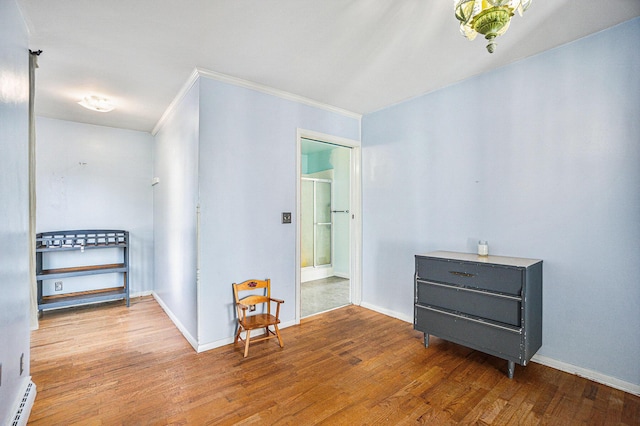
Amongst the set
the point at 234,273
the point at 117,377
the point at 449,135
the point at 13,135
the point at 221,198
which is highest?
the point at 449,135

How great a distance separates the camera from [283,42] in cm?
234

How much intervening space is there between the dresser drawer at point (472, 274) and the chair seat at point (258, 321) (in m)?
1.48

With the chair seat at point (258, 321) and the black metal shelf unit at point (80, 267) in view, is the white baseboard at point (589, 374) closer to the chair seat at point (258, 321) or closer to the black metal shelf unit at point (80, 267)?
the chair seat at point (258, 321)

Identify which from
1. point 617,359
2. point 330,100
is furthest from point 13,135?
point 617,359

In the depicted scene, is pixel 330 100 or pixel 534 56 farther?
pixel 330 100

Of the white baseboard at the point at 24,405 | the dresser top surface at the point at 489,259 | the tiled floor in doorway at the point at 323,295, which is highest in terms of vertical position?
the dresser top surface at the point at 489,259

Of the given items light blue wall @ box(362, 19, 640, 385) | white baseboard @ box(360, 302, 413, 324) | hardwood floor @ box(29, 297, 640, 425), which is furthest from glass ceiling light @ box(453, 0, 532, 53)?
white baseboard @ box(360, 302, 413, 324)

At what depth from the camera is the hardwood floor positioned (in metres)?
1.88

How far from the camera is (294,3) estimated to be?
1.90 meters

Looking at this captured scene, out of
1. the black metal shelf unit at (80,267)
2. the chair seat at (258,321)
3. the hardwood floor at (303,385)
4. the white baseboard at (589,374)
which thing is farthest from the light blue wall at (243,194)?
the white baseboard at (589,374)

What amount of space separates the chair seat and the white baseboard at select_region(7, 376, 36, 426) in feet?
4.67

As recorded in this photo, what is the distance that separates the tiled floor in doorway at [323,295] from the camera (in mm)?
3947

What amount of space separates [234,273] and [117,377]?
1.18 metres

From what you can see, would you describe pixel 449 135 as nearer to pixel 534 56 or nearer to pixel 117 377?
pixel 534 56
